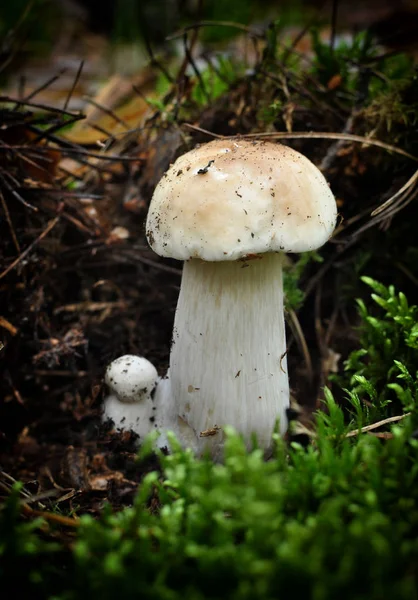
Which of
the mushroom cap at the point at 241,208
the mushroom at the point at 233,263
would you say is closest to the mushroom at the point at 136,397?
the mushroom at the point at 233,263

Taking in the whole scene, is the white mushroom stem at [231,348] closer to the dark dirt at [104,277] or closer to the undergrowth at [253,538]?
the dark dirt at [104,277]

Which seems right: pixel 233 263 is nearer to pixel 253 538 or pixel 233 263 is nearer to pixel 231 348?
pixel 231 348

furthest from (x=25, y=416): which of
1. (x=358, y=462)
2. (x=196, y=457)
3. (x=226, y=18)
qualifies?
(x=226, y=18)

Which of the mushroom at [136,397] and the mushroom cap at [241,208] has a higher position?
the mushroom cap at [241,208]

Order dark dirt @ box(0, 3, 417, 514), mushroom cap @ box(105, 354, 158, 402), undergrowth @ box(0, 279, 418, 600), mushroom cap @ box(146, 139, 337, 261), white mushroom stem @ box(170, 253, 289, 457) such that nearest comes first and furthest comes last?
undergrowth @ box(0, 279, 418, 600) < mushroom cap @ box(146, 139, 337, 261) < white mushroom stem @ box(170, 253, 289, 457) < mushroom cap @ box(105, 354, 158, 402) < dark dirt @ box(0, 3, 417, 514)

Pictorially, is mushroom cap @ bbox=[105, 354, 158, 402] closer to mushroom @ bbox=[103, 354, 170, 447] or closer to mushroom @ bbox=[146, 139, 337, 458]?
mushroom @ bbox=[103, 354, 170, 447]

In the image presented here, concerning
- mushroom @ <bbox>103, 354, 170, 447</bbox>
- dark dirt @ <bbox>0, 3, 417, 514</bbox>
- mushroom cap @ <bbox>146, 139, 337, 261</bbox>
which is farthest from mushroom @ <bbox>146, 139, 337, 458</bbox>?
Result: dark dirt @ <bbox>0, 3, 417, 514</bbox>

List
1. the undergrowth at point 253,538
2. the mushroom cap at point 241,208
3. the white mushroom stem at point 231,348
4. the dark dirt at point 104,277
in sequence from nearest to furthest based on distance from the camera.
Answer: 1. the undergrowth at point 253,538
2. the mushroom cap at point 241,208
3. the white mushroom stem at point 231,348
4. the dark dirt at point 104,277

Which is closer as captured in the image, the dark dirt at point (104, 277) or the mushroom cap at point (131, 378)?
the mushroom cap at point (131, 378)
